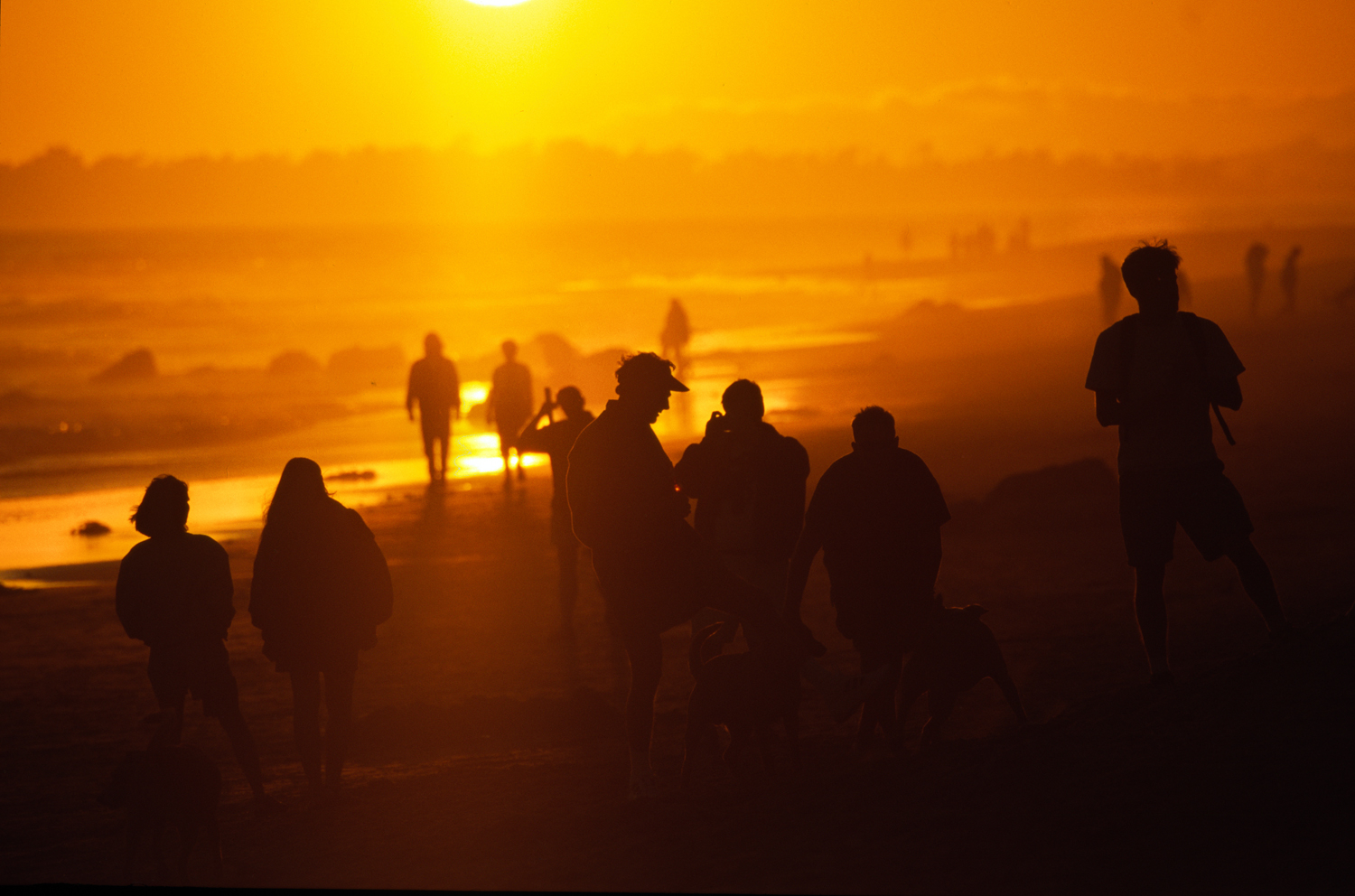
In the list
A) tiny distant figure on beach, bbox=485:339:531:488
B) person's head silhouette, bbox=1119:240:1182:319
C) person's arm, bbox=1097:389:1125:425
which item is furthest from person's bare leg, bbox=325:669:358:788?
tiny distant figure on beach, bbox=485:339:531:488

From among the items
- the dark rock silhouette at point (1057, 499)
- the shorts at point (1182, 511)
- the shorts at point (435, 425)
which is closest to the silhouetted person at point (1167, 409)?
the shorts at point (1182, 511)

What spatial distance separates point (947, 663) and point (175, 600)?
136 inches

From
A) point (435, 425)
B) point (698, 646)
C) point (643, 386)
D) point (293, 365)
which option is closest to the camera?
point (643, 386)

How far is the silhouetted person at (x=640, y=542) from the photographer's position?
239 inches

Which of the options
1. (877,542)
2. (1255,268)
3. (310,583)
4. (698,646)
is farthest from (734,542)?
(1255,268)

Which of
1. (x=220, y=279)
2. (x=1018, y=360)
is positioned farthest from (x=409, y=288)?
(x=1018, y=360)

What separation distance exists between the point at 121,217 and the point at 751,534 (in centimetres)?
16869

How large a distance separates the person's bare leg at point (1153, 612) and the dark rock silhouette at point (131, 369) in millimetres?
38058

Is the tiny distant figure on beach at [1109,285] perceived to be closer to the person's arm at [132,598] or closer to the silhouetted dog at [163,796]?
the person's arm at [132,598]

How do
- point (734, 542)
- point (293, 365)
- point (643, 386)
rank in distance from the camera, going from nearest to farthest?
point (643, 386)
point (734, 542)
point (293, 365)

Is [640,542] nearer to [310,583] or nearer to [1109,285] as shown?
[310,583]

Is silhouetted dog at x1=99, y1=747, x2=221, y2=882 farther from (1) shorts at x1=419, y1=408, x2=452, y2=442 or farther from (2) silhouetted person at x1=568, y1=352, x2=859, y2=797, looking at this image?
(1) shorts at x1=419, y1=408, x2=452, y2=442

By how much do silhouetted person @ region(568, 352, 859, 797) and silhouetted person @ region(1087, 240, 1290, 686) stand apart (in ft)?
5.64

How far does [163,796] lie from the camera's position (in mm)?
5734
